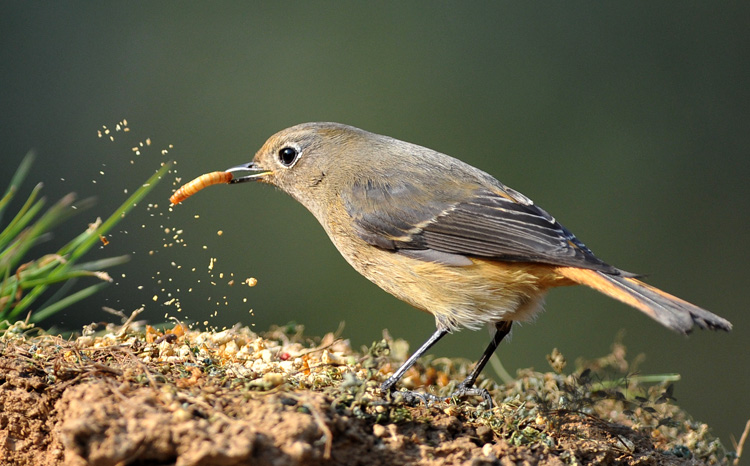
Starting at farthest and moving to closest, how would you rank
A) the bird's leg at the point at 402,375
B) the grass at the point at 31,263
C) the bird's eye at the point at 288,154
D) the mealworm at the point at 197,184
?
the bird's eye at the point at 288,154 → the mealworm at the point at 197,184 → the grass at the point at 31,263 → the bird's leg at the point at 402,375

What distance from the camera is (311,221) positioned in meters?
8.45

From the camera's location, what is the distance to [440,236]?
383 centimetres

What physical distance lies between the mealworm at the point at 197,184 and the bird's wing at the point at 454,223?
2.79 ft

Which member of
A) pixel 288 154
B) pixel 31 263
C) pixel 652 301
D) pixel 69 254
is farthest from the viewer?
pixel 288 154

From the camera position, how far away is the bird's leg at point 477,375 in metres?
3.29

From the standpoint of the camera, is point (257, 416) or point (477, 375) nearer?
point (257, 416)

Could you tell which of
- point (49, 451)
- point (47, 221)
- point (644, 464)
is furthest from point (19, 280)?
point (644, 464)

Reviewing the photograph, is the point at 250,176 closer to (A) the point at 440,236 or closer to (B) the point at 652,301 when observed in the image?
(A) the point at 440,236

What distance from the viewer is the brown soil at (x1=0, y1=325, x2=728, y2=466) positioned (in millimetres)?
2072

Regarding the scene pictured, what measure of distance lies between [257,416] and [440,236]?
1.84 metres

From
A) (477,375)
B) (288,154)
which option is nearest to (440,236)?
(477,375)

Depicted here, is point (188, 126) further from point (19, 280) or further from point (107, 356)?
point (107, 356)

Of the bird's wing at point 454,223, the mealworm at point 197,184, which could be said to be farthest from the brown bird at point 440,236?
the mealworm at point 197,184

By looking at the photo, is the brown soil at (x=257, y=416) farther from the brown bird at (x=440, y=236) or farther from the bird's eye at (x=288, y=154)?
the bird's eye at (x=288, y=154)
